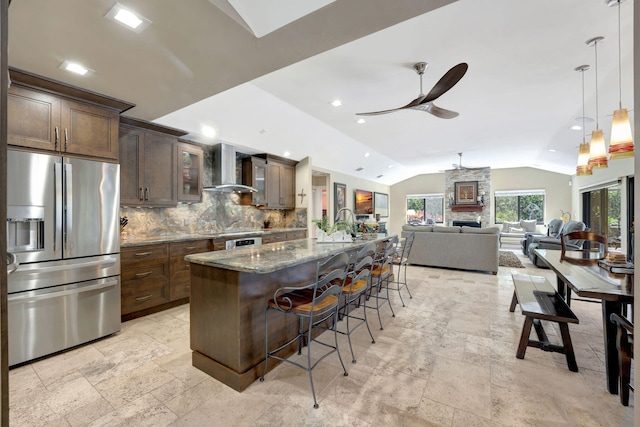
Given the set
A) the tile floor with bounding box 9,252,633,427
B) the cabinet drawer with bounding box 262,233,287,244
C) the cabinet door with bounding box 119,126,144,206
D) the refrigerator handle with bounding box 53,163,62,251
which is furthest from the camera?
the cabinet drawer with bounding box 262,233,287,244

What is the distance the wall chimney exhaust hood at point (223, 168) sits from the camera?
4.60 m

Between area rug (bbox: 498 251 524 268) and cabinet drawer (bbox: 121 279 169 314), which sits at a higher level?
cabinet drawer (bbox: 121 279 169 314)

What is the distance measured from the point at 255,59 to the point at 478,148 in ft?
23.5

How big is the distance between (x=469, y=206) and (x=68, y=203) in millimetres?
11460

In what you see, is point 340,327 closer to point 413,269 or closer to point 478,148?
point 413,269

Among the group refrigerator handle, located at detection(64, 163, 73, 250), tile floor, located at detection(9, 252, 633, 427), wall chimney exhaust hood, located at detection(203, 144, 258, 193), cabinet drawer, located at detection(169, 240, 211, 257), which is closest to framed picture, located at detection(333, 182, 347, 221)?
wall chimney exhaust hood, located at detection(203, 144, 258, 193)

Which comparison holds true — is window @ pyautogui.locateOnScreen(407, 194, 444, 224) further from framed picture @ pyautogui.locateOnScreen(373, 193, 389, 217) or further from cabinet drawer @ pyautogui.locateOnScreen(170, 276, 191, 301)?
cabinet drawer @ pyautogui.locateOnScreen(170, 276, 191, 301)

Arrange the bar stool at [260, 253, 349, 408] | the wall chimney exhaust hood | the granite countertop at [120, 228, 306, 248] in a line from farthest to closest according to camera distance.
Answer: the wall chimney exhaust hood → the granite countertop at [120, 228, 306, 248] → the bar stool at [260, 253, 349, 408]

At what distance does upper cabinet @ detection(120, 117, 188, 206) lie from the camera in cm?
343

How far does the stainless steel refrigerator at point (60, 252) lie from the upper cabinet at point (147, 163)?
68 centimetres

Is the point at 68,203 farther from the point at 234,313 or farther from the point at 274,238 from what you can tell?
the point at 274,238

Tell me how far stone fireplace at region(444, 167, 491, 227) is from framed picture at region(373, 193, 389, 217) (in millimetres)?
2363

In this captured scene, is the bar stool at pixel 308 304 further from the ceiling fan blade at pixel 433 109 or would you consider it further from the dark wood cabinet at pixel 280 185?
the dark wood cabinet at pixel 280 185

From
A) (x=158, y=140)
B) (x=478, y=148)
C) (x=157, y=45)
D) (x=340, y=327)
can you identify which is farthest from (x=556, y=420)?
(x=478, y=148)
